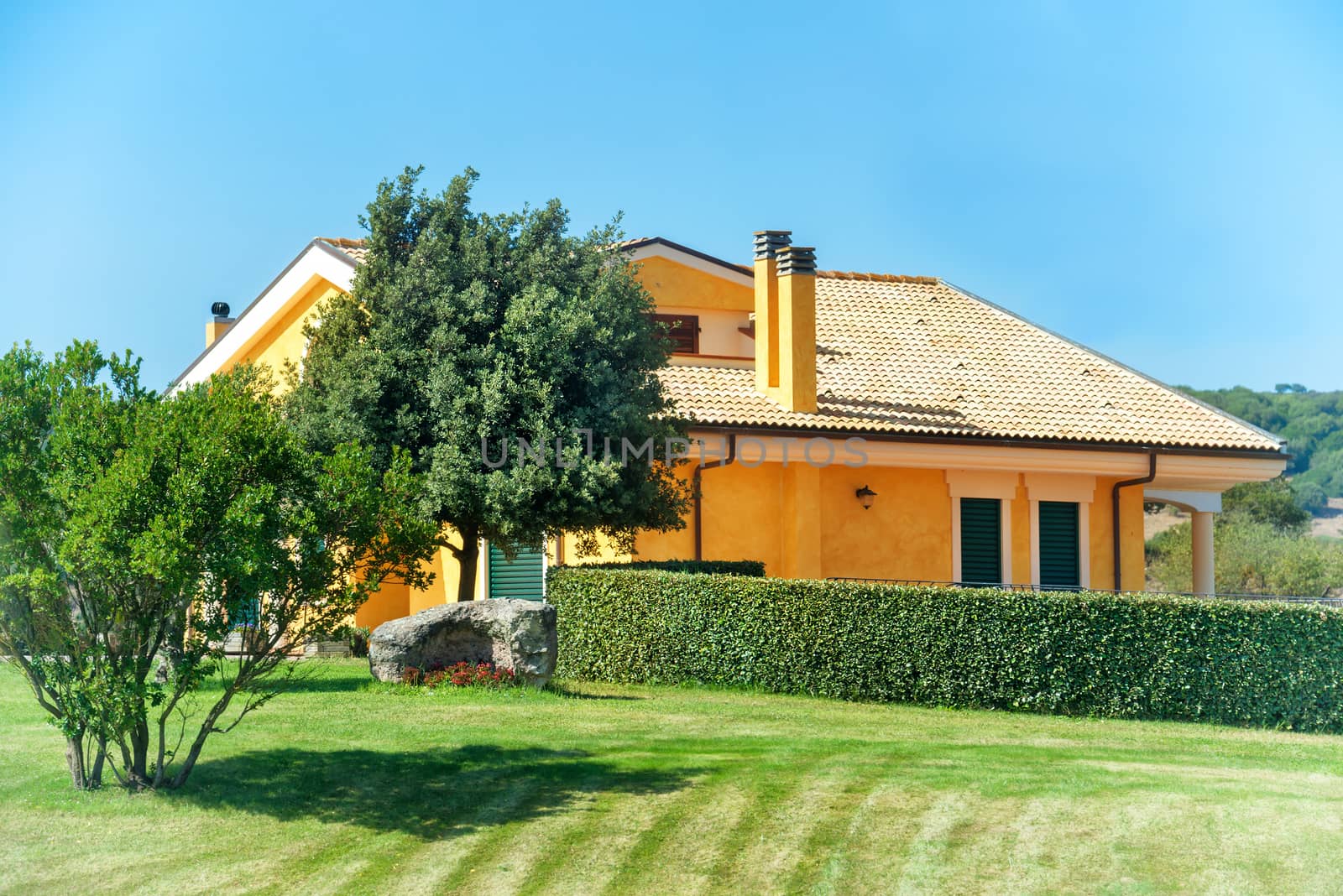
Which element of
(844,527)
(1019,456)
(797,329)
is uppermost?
(797,329)

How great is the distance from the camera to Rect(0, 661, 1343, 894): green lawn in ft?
26.0

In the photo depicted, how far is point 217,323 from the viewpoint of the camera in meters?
27.7

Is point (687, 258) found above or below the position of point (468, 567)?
above

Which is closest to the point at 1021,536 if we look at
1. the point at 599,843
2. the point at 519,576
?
the point at 519,576

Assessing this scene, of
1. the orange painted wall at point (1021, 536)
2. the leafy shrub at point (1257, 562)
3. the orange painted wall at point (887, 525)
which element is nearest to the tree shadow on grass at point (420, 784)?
the orange painted wall at point (887, 525)

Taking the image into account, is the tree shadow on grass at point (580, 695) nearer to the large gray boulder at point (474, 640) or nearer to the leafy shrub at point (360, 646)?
the large gray boulder at point (474, 640)

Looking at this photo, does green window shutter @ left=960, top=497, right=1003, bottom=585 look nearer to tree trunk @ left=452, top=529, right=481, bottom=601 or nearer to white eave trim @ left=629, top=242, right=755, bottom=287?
white eave trim @ left=629, top=242, right=755, bottom=287

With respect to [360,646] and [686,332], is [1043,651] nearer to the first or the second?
[686,332]

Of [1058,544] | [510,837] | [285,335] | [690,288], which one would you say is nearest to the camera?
[510,837]

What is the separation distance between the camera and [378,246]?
1597 centimetres

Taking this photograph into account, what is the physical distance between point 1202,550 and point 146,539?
18880 mm

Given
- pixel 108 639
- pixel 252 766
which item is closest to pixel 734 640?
pixel 252 766

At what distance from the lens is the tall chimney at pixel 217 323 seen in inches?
1089

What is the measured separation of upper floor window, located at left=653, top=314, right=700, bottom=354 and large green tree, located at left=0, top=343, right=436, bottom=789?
12820mm
